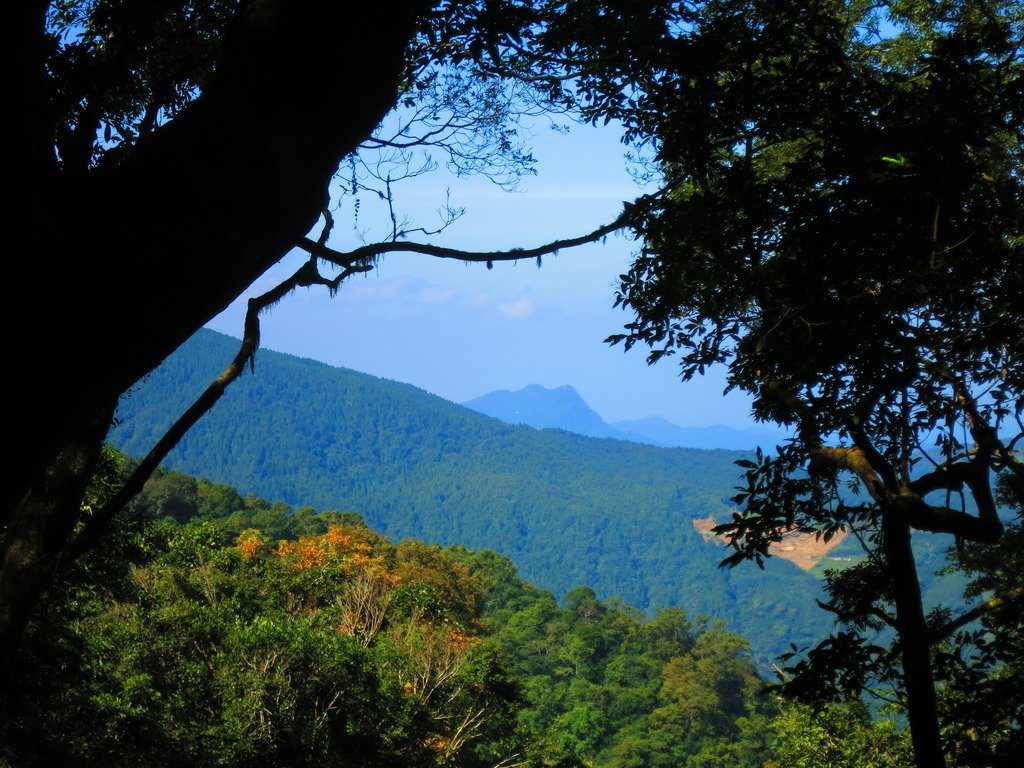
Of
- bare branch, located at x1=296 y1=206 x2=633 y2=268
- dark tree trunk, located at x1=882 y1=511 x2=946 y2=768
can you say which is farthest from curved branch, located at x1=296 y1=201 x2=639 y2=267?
dark tree trunk, located at x1=882 y1=511 x2=946 y2=768

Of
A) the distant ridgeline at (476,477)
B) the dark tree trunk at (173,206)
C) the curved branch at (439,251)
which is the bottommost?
the dark tree trunk at (173,206)

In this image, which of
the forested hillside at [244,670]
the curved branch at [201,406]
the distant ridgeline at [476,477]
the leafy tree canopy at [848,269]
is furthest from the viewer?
the distant ridgeline at [476,477]

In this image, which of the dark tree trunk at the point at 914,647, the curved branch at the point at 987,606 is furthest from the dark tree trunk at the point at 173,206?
the curved branch at the point at 987,606

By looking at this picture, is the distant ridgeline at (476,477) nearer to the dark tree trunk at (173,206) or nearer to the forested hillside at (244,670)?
the forested hillside at (244,670)

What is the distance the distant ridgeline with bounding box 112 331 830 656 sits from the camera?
403ft

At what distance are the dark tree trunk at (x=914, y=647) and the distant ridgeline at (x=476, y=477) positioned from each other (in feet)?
350

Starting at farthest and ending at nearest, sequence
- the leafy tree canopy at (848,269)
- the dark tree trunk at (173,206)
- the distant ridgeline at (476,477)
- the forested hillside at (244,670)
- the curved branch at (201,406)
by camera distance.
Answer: the distant ridgeline at (476,477), the forested hillside at (244,670), the curved branch at (201,406), the leafy tree canopy at (848,269), the dark tree trunk at (173,206)

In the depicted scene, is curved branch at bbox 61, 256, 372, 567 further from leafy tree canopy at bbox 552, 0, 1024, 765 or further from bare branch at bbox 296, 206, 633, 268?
leafy tree canopy at bbox 552, 0, 1024, 765

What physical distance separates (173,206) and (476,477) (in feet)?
516

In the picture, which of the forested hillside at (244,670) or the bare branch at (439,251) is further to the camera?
the forested hillside at (244,670)

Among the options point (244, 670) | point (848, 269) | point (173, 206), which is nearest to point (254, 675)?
point (244, 670)

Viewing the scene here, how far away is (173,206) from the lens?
114 cm

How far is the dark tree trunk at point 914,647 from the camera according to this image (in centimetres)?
259

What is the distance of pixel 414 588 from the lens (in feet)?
50.0
